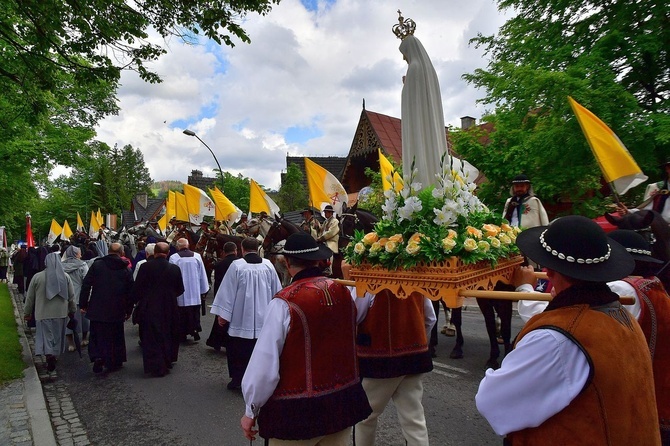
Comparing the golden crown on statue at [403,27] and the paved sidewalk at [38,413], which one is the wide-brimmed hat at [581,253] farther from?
the paved sidewalk at [38,413]

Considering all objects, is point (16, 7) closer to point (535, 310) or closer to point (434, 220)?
point (434, 220)

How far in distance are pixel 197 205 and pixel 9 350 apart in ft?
31.0

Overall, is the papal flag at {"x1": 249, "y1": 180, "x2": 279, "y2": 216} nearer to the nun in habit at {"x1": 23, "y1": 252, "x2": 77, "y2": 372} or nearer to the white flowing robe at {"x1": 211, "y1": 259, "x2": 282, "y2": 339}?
the nun in habit at {"x1": 23, "y1": 252, "x2": 77, "y2": 372}

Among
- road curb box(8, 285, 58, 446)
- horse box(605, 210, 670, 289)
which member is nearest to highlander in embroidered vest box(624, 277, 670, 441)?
horse box(605, 210, 670, 289)

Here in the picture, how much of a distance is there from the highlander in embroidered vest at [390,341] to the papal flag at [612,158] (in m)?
2.59

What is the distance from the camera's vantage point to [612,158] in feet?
14.5

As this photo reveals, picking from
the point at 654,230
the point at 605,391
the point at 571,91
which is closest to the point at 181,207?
the point at 571,91

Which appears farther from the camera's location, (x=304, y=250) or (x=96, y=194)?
(x=96, y=194)

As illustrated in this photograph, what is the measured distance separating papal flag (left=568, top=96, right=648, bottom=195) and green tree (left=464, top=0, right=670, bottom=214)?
6483 mm

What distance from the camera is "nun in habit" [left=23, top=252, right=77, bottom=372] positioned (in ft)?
23.8

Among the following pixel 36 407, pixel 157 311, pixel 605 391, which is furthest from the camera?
pixel 157 311

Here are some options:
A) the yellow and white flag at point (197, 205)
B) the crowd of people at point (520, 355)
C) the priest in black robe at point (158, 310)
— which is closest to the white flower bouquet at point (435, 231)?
the crowd of people at point (520, 355)

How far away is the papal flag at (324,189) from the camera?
1194 centimetres

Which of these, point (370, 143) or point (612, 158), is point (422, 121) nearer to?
point (612, 158)
